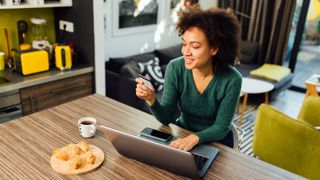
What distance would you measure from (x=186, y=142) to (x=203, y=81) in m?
0.43

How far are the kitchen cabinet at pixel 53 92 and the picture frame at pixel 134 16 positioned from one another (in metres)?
1.12

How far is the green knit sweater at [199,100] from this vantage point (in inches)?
59.8

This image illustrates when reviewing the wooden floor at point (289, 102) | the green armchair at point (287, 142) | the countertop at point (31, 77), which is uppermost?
the countertop at point (31, 77)

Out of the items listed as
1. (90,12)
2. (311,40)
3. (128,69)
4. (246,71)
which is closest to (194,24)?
(90,12)

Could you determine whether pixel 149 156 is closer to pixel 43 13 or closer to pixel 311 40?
pixel 43 13

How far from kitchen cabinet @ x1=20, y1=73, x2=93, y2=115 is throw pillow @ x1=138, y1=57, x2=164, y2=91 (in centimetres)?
76

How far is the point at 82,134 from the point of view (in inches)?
54.9

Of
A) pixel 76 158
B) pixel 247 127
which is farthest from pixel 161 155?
pixel 247 127

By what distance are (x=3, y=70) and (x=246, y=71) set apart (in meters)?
3.26

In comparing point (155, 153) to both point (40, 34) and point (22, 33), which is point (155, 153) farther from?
point (40, 34)

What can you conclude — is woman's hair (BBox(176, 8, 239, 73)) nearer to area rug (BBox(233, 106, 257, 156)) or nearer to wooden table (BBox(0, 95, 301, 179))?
wooden table (BBox(0, 95, 301, 179))

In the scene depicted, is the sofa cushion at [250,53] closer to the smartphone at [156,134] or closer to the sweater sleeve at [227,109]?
the sweater sleeve at [227,109]

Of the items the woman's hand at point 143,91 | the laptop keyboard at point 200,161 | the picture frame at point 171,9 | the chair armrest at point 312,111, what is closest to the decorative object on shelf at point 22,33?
the woman's hand at point 143,91

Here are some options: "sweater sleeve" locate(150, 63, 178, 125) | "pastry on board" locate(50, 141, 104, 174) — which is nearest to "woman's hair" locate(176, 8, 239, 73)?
"sweater sleeve" locate(150, 63, 178, 125)
